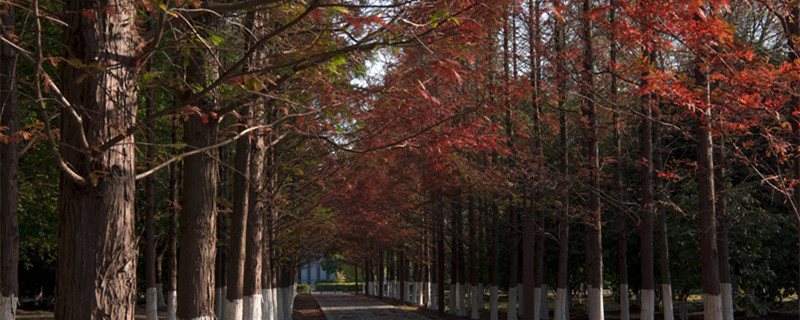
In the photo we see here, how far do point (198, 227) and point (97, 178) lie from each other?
4341 millimetres

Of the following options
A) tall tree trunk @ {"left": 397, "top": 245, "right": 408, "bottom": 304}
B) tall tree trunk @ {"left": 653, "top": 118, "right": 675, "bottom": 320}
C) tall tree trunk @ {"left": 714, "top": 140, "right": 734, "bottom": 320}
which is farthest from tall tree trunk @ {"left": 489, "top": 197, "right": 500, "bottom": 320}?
tall tree trunk @ {"left": 397, "top": 245, "right": 408, "bottom": 304}

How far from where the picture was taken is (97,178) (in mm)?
5352

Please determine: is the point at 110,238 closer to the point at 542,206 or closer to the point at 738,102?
the point at 738,102

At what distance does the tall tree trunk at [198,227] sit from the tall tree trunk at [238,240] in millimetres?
2445

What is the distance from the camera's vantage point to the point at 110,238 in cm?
552

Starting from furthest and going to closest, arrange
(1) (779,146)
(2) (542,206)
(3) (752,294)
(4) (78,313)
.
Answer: (3) (752,294) → (2) (542,206) → (1) (779,146) → (4) (78,313)

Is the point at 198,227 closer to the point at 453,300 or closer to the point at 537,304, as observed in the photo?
the point at 537,304

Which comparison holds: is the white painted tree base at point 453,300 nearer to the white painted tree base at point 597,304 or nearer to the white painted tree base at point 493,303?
the white painted tree base at point 493,303

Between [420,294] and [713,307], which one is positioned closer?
[713,307]

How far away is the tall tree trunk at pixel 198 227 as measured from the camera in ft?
31.3

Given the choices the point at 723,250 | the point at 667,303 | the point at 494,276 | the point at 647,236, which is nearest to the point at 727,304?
the point at 667,303

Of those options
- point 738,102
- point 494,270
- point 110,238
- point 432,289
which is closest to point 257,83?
point 110,238

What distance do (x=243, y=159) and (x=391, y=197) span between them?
18.3 meters

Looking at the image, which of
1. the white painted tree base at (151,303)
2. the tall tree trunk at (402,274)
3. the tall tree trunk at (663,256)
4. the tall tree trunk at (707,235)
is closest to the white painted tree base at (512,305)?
the tall tree trunk at (663,256)
